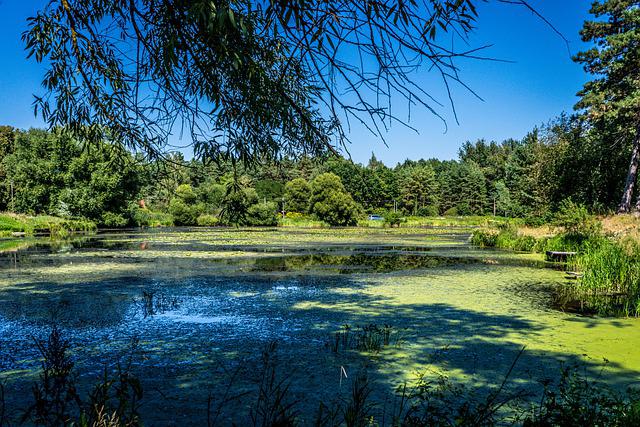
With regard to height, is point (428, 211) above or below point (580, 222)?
above

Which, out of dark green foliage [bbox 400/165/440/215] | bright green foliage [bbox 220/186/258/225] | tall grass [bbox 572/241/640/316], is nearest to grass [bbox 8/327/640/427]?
bright green foliage [bbox 220/186/258/225]

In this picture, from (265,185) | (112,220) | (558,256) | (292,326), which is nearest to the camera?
(292,326)

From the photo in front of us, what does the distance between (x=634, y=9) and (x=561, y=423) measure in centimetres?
2289

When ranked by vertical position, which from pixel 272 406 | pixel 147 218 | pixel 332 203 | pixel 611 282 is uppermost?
pixel 332 203

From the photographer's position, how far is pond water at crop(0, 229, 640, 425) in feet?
13.9

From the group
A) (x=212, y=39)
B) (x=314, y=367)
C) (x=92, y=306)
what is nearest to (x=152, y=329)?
(x=92, y=306)

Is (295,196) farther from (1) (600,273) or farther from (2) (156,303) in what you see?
(2) (156,303)

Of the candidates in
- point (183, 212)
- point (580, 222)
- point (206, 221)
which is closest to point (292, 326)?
point (580, 222)

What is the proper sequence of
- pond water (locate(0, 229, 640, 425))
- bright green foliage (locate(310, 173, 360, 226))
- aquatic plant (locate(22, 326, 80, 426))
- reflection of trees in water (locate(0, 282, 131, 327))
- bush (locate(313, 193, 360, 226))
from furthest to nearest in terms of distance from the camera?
bright green foliage (locate(310, 173, 360, 226))
bush (locate(313, 193, 360, 226))
reflection of trees in water (locate(0, 282, 131, 327))
pond water (locate(0, 229, 640, 425))
aquatic plant (locate(22, 326, 80, 426))

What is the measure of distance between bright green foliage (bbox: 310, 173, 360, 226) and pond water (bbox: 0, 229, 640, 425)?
34.0m

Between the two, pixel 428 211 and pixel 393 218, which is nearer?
pixel 393 218

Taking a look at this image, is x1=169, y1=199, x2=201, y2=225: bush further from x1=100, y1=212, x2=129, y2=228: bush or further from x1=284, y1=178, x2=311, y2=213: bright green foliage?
x1=284, y1=178, x2=311, y2=213: bright green foliage

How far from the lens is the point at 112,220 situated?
38000 mm

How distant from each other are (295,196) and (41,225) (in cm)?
3310
